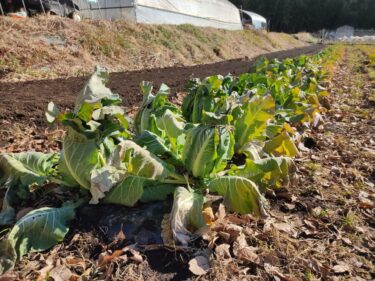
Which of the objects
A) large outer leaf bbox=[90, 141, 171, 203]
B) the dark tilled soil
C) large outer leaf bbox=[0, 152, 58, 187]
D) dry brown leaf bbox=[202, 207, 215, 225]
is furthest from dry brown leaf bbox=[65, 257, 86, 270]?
the dark tilled soil

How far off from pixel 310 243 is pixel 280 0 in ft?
260

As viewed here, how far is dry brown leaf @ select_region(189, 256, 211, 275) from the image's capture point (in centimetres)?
201

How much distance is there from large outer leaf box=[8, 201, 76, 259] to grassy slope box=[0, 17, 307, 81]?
23.5ft

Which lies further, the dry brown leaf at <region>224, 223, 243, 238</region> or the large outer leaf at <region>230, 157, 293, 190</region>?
the large outer leaf at <region>230, 157, 293, 190</region>

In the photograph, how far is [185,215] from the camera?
2227 millimetres

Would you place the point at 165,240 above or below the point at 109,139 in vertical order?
below

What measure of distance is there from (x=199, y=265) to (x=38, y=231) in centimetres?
98

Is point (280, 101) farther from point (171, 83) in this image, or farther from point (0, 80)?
point (0, 80)

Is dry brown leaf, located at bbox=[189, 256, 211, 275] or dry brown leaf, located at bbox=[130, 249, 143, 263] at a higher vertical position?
dry brown leaf, located at bbox=[130, 249, 143, 263]

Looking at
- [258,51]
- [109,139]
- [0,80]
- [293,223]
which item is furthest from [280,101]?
[258,51]

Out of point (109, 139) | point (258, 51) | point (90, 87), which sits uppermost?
point (90, 87)

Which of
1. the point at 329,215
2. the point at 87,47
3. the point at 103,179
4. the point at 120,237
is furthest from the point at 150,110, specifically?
the point at 87,47

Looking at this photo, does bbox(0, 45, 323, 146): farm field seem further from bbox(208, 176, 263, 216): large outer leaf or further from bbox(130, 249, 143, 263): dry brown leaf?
bbox(208, 176, 263, 216): large outer leaf

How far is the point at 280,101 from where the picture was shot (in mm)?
4508
